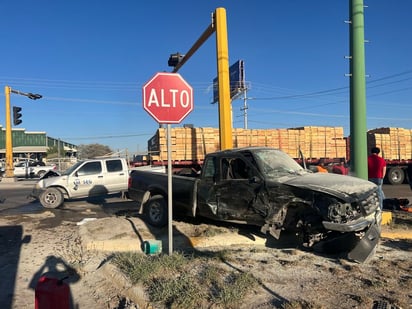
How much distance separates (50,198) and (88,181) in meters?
1.40

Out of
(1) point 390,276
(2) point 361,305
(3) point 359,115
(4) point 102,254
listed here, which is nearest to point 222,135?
(3) point 359,115

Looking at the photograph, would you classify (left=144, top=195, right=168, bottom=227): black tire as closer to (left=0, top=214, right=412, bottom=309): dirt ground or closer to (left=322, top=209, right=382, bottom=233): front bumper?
(left=0, top=214, right=412, bottom=309): dirt ground

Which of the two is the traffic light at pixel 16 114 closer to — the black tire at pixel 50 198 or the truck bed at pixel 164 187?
the black tire at pixel 50 198

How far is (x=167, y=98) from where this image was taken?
223 inches

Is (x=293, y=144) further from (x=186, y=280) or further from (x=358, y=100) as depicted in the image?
(x=186, y=280)

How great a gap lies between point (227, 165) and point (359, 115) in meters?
3.90

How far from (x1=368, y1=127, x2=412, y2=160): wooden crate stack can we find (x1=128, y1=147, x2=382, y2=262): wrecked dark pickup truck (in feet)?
51.4

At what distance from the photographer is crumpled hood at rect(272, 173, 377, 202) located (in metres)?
5.84

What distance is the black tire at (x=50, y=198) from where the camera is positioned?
45.0 feet

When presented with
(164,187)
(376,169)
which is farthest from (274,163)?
(376,169)

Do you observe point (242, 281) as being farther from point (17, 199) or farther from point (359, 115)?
point (17, 199)

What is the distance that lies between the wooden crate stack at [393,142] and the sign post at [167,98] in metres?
18.0

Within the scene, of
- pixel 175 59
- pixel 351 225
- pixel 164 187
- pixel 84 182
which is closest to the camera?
pixel 351 225

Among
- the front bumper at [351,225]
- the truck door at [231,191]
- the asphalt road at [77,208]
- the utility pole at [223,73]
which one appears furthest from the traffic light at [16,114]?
the front bumper at [351,225]
